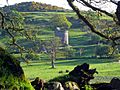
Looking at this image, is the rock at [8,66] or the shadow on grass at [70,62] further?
the shadow on grass at [70,62]

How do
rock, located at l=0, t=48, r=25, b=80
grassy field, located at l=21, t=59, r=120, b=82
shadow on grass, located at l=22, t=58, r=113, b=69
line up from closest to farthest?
rock, located at l=0, t=48, r=25, b=80 < grassy field, located at l=21, t=59, r=120, b=82 < shadow on grass, located at l=22, t=58, r=113, b=69

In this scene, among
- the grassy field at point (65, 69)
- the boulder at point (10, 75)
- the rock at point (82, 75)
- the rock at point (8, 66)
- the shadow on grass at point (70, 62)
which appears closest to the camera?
the boulder at point (10, 75)

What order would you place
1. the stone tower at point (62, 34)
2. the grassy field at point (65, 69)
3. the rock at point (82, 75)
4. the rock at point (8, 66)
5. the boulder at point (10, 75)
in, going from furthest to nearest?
the stone tower at point (62, 34) → the grassy field at point (65, 69) → the rock at point (82, 75) → the rock at point (8, 66) → the boulder at point (10, 75)

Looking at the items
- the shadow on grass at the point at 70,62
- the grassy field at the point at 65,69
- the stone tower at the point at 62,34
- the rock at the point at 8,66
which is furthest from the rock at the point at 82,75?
the stone tower at the point at 62,34

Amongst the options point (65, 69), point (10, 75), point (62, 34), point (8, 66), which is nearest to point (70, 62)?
point (65, 69)

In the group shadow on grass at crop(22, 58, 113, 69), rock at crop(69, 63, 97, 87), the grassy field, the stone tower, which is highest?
rock at crop(69, 63, 97, 87)

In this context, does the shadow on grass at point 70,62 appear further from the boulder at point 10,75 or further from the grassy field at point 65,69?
the boulder at point 10,75

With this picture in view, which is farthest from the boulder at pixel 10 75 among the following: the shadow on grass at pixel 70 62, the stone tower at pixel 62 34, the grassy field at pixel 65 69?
the stone tower at pixel 62 34

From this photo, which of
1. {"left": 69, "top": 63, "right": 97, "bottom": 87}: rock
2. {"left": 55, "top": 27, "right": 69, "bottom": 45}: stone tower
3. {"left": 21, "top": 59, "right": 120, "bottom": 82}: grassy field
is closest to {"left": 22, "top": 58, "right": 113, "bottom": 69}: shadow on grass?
{"left": 21, "top": 59, "right": 120, "bottom": 82}: grassy field

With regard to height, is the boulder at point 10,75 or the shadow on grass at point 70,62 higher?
the boulder at point 10,75

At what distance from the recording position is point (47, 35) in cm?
19338

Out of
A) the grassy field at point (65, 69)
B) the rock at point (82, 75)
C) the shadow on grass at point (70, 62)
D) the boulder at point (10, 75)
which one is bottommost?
the shadow on grass at point (70, 62)

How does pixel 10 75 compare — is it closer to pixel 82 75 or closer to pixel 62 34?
pixel 82 75

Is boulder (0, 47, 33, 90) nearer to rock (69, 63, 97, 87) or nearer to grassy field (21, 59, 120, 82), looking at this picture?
rock (69, 63, 97, 87)
